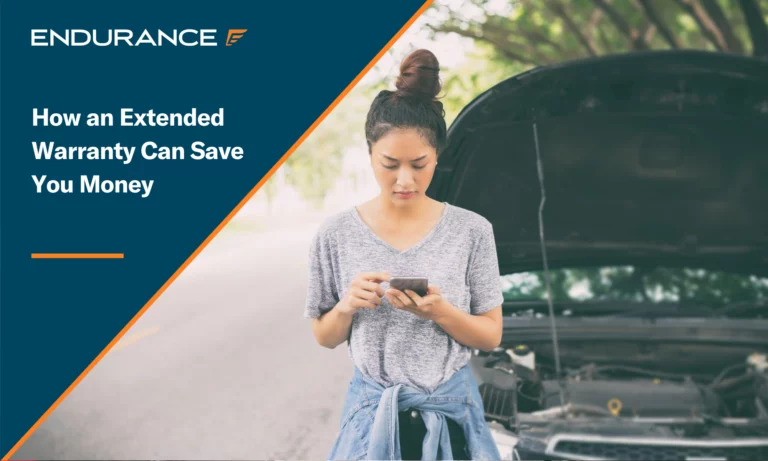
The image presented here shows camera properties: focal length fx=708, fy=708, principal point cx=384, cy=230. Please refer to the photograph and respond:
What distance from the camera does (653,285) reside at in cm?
395

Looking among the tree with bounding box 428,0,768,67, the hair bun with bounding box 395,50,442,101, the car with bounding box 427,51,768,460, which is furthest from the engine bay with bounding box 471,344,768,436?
the tree with bounding box 428,0,768,67

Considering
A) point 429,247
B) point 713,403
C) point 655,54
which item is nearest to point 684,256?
point 713,403

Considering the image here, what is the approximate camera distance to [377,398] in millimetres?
1715

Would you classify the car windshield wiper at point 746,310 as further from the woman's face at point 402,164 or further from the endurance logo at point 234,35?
the endurance logo at point 234,35

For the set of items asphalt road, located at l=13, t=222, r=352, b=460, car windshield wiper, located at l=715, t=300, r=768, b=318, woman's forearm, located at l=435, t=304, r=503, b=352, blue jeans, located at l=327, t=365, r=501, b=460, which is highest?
woman's forearm, located at l=435, t=304, r=503, b=352

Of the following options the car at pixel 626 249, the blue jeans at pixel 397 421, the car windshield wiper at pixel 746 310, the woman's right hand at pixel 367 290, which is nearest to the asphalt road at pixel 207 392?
the car at pixel 626 249

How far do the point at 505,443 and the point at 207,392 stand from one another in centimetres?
364

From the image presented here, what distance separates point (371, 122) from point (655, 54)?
1.35 meters

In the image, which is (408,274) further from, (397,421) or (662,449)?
(662,449)

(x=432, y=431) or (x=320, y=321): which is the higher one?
(x=320, y=321)

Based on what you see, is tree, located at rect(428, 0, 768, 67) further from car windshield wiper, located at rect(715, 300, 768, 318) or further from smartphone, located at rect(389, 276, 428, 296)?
smartphone, located at rect(389, 276, 428, 296)

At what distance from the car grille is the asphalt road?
2.05 m

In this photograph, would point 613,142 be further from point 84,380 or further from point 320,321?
point 84,380

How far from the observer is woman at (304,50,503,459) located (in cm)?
170
